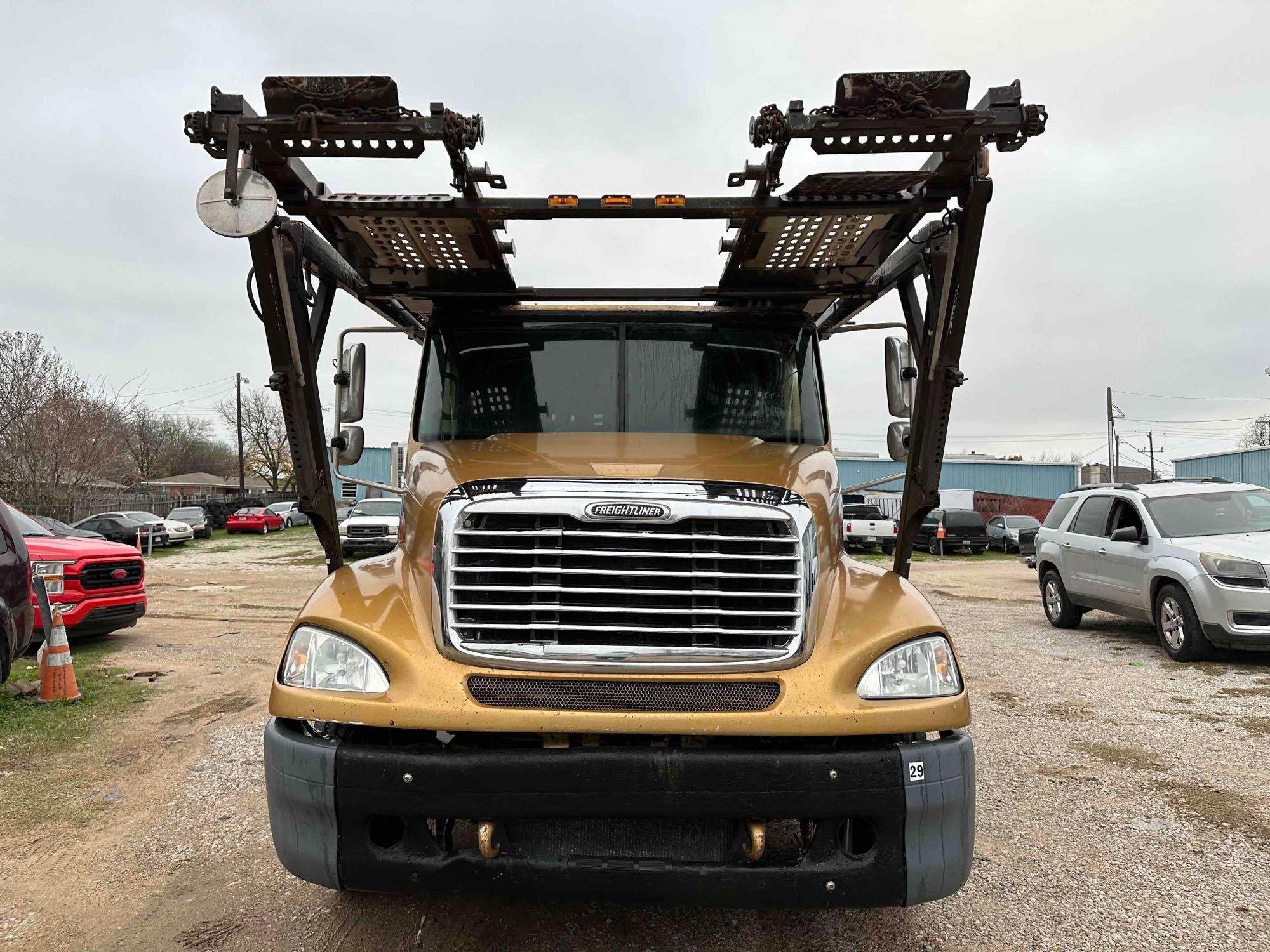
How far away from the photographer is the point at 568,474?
319 centimetres

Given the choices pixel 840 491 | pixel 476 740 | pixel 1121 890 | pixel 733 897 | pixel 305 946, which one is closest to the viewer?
pixel 733 897

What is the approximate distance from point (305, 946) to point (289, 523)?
145 feet

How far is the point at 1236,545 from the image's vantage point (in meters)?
8.47

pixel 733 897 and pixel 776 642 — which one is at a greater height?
pixel 776 642

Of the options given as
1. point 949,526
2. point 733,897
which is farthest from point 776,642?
point 949,526

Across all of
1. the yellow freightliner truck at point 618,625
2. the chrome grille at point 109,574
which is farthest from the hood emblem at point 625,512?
the chrome grille at point 109,574

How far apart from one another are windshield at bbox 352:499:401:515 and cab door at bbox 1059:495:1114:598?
18899 mm

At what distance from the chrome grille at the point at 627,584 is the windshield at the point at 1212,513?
8.06 meters

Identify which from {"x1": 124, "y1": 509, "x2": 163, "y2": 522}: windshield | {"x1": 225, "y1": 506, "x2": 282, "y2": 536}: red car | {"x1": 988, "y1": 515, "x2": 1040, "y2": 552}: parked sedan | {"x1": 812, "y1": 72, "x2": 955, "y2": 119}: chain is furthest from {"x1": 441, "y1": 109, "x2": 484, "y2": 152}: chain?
{"x1": 225, "y1": 506, "x2": 282, "y2": 536}: red car

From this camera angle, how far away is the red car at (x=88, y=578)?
8.84m

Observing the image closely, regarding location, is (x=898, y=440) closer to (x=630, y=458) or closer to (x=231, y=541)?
(x=630, y=458)

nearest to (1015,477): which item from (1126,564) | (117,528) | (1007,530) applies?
(1007,530)

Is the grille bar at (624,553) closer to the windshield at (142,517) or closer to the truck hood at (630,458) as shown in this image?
the truck hood at (630,458)

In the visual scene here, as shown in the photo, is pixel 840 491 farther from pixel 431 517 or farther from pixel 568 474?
pixel 431 517
